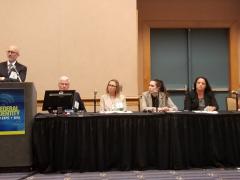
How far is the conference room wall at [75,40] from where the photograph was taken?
7.06 m

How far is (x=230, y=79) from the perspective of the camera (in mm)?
8508

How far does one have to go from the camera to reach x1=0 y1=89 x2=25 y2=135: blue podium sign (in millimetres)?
4738

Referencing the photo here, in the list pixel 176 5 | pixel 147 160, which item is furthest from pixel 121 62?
pixel 147 160

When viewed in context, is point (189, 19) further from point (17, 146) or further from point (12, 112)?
point (17, 146)

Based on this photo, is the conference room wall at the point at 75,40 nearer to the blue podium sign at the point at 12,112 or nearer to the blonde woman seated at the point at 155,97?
the blonde woman seated at the point at 155,97

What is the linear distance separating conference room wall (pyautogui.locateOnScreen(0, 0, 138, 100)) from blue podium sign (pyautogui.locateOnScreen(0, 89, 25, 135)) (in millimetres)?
2236

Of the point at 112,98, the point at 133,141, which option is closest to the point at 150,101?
the point at 112,98

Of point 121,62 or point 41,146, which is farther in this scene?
point 121,62

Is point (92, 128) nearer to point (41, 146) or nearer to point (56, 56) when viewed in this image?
point (41, 146)

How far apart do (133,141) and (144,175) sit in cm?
46

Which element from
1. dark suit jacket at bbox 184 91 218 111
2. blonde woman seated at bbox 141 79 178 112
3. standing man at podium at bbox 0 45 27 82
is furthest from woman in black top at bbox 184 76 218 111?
standing man at podium at bbox 0 45 27 82

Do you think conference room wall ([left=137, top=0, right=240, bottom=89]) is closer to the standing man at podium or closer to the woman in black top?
the woman in black top

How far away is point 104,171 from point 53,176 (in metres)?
0.60

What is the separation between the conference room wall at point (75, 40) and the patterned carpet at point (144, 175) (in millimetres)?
2556
